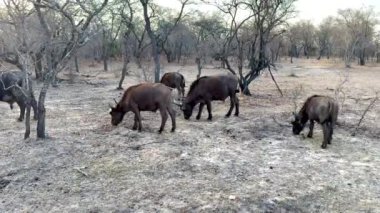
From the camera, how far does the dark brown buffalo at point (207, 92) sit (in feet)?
45.6

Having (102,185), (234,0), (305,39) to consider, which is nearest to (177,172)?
(102,185)

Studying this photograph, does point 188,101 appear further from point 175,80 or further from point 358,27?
point 358,27

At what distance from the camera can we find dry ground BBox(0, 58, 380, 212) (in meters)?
7.23

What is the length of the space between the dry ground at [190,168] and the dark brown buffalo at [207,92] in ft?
1.74

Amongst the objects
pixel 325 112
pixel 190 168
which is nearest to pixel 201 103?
pixel 325 112

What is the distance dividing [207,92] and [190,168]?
18.1 feet

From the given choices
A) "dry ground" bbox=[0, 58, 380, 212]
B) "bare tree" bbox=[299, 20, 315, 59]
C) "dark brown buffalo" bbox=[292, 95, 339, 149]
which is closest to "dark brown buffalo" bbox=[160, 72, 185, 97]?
"dry ground" bbox=[0, 58, 380, 212]

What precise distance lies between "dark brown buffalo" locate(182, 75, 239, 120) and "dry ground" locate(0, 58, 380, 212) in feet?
1.74

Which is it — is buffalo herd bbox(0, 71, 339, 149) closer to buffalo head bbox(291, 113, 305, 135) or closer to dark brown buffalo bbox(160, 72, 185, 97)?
buffalo head bbox(291, 113, 305, 135)

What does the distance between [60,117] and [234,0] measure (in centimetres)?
1077

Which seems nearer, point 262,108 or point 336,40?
point 262,108

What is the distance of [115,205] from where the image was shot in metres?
7.10

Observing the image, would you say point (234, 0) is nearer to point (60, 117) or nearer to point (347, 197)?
point (60, 117)

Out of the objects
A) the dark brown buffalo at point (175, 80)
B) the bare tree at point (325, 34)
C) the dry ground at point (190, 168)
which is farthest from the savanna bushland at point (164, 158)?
the bare tree at point (325, 34)
